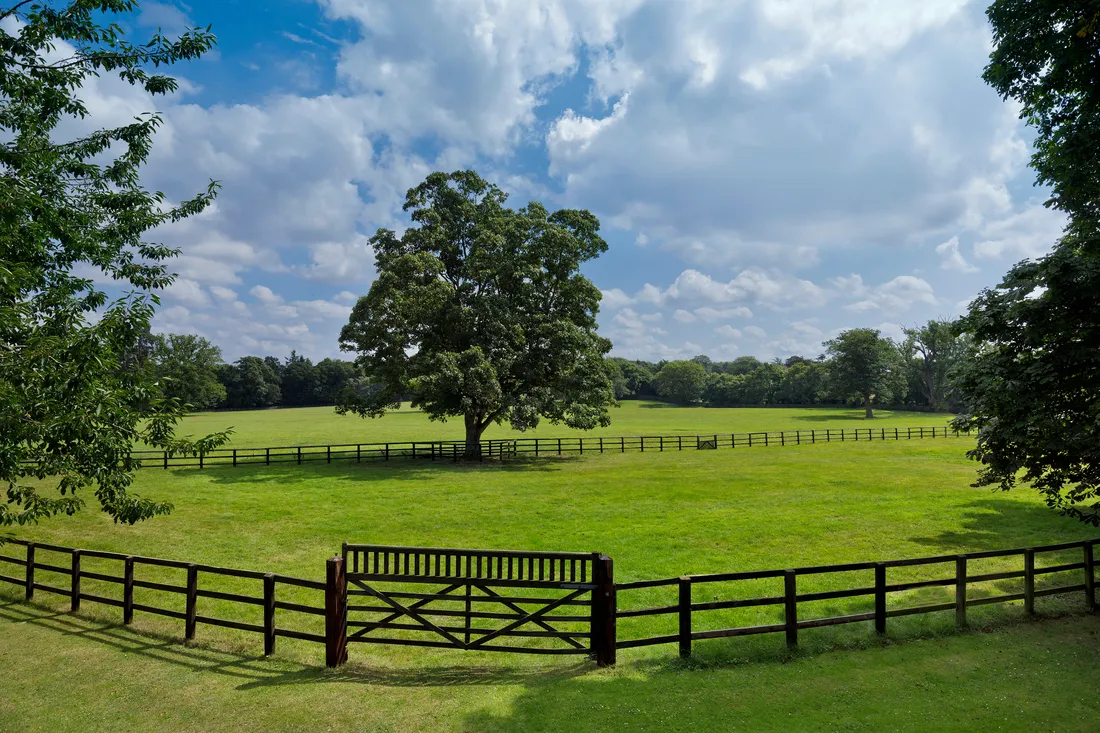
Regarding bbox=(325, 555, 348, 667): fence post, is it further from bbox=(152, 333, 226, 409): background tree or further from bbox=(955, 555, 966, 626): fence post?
bbox=(152, 333, 226, 409): background tree

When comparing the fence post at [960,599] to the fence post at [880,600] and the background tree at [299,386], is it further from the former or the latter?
the background tree at [299,386]

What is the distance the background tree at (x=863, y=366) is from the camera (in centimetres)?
8269

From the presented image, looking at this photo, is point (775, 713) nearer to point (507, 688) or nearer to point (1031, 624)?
point (507, 688)

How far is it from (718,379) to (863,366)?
60.3 meters

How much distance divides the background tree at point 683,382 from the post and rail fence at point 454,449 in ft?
280

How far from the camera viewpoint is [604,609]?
26.1 feet

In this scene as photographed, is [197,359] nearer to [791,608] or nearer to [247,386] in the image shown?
[247,386]

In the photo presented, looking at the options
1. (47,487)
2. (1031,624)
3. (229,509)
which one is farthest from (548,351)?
(1031,624)

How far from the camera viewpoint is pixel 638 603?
417 inches

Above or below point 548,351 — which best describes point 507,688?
below

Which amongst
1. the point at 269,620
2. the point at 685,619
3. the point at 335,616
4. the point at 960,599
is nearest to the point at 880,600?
the point at 960,599

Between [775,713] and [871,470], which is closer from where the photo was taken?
[775,713]

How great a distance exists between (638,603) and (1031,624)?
6.33 meters

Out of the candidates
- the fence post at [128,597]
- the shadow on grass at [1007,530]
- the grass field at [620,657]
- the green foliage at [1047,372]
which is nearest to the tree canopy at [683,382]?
the shadow on grass at [1007,530]
